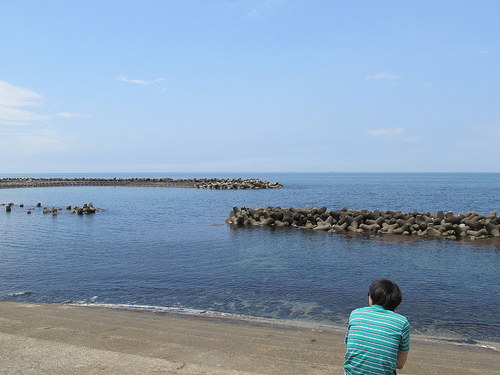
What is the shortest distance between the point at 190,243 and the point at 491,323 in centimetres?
1674

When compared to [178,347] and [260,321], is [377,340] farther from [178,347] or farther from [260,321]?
[260,321]

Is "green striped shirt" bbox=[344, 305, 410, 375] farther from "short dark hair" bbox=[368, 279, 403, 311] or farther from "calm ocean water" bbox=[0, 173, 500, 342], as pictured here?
"calm ocean water" bbox=[0, 173, 500, 342]

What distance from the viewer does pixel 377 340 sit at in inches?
156

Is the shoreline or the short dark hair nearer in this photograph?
the short dark hair

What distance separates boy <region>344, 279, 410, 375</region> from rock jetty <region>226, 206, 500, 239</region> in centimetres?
2562

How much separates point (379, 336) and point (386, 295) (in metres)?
Result: 0.39

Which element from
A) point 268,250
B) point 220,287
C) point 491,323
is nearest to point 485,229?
point 268,250

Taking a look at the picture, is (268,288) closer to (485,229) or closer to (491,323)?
(491,323)

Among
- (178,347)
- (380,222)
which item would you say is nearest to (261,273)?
(178,347)

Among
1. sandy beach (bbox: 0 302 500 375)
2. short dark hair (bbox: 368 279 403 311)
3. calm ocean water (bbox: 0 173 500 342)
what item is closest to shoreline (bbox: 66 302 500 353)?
sandy beach (bbox: 0 302 500 375)

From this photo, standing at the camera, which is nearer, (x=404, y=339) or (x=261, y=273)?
(x=404, y=339)

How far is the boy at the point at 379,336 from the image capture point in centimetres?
395

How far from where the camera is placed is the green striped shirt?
3945 millimetres

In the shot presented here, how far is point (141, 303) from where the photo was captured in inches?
509
